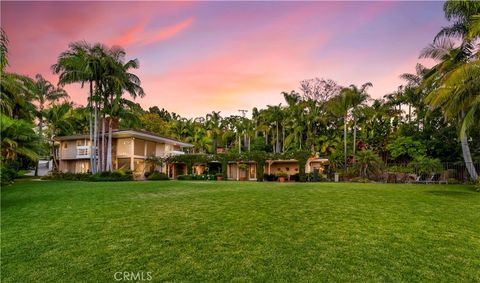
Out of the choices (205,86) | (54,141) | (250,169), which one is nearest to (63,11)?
(205,86)

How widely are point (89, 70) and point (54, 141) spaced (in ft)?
50.9

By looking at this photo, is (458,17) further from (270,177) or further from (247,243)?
(247,243)

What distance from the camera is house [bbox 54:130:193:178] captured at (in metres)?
30.6

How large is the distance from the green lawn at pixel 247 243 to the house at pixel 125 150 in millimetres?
22382

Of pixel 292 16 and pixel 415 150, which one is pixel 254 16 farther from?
pixel 415 150

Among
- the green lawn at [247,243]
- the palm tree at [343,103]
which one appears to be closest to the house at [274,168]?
the palm tree at [343,103]

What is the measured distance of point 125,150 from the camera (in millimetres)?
30922

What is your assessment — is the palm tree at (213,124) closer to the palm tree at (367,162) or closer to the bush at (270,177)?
the bush at (270,177)

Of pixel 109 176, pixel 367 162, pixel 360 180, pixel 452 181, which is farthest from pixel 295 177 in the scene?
pixel 109 176

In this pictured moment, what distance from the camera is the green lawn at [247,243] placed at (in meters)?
4.14

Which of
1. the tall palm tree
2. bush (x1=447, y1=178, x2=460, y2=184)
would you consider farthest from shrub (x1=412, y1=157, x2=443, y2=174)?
the tall palm tree

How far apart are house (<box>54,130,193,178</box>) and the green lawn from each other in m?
22.4

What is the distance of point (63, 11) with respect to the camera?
10352 mm

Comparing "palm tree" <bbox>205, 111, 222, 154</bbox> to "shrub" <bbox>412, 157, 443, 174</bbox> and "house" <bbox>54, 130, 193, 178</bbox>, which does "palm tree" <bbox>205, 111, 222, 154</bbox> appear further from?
"shrub" <bbox>412, 157, 443, 174</bbox>
